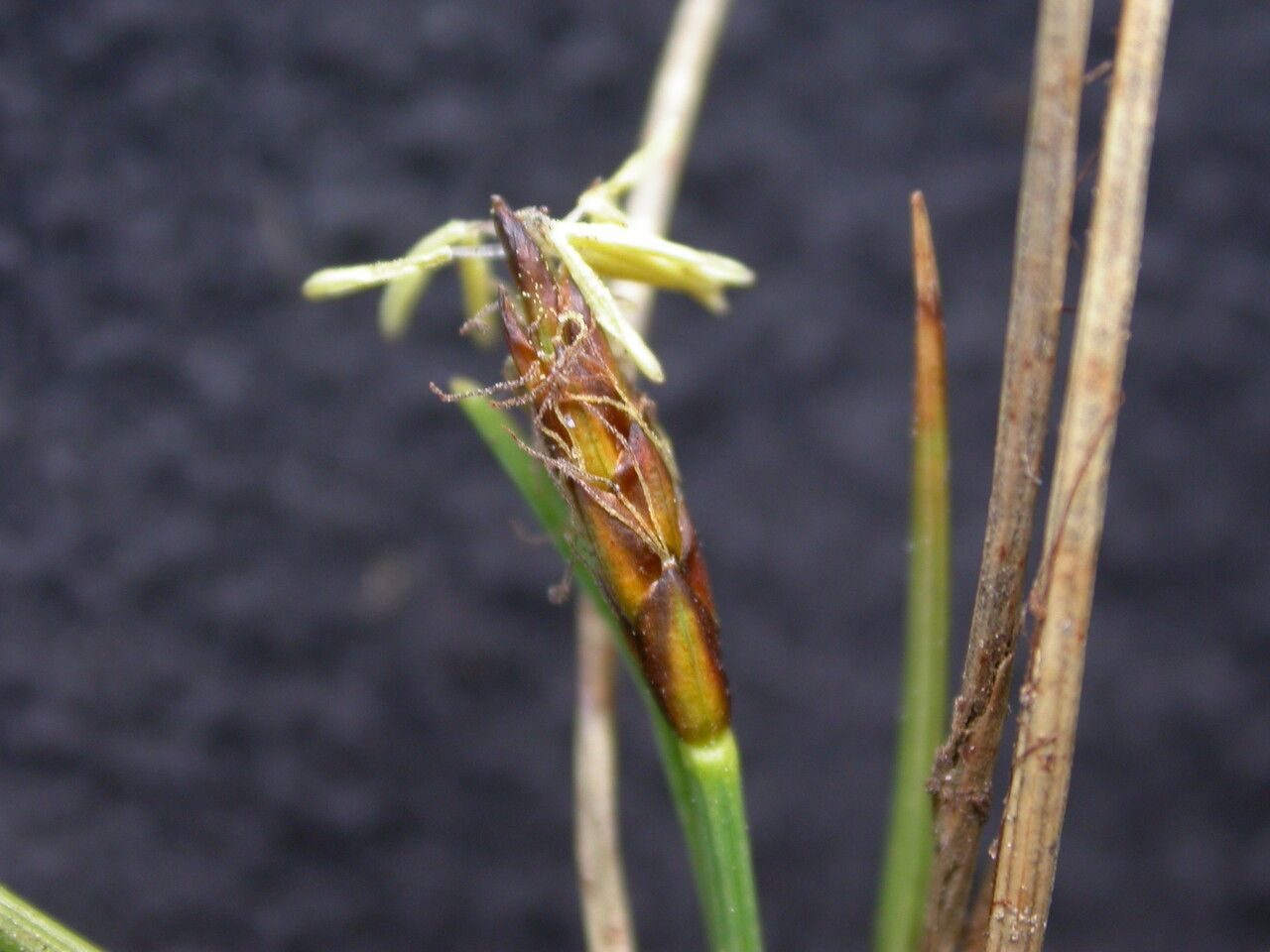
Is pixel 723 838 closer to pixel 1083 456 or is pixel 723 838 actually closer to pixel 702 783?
pixel 702 783

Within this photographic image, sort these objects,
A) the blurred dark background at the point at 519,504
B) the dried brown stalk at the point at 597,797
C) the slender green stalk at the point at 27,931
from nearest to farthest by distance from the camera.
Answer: the slender green stalk at the point at 27,931
the dried brown stalk at the point at 597,797
the blurred dark background at the point at 519,504

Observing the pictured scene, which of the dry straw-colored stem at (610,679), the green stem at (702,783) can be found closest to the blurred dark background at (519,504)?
the dry straw-colored stem at (610,679)

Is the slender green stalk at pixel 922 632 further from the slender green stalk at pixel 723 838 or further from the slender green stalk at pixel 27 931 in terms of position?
the slender green stalk at pixel 27 931

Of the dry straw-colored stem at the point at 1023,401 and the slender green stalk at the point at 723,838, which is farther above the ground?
the dry straw-colored stem at the point at 1023,401

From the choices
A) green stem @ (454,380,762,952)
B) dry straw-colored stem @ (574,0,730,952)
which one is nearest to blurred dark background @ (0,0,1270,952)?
dry straw-colored stem @ (574,0,730,952)

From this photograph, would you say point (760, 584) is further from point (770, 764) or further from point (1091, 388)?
point (1091, 388)

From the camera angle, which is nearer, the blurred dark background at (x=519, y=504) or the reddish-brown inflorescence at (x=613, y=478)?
the reddish-brown inflorescence at (x=613, y=478)
